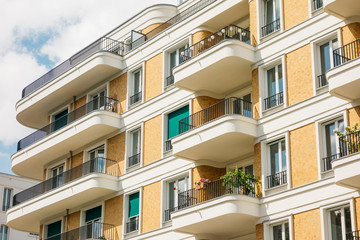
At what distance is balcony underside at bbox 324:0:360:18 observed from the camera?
24.0 meters

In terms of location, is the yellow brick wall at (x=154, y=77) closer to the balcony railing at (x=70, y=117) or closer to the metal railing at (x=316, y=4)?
the balcony railing at (x=70, y=117)

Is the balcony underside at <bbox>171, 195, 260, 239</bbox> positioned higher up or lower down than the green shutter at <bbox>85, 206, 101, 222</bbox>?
lower down

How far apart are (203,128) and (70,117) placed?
37.9ft

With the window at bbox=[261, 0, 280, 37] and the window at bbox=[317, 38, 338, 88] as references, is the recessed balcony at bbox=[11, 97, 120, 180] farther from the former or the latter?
the window at bbox=[317, 38, 338, 88]

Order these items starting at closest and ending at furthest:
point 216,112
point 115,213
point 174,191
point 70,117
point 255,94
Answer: point 255,94, point 216,112, point 174,191, point 115,213, point 70,117

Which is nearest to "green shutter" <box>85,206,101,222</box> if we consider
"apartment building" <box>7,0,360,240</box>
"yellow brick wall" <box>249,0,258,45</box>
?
"apartment building" <box>7,0,360,240</box>

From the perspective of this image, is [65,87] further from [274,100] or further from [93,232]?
[274,100]

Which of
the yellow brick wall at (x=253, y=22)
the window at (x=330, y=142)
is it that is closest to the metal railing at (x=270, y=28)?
the yellow brick wall at (x=253, y=22)

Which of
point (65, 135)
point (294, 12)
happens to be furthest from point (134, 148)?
point (294, 12)

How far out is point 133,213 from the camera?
32281 mm

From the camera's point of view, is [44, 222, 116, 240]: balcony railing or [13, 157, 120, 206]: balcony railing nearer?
[44, 222, 116, 240]: balcony railing

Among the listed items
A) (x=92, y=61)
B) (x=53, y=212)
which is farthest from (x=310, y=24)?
(x=53, y=212)

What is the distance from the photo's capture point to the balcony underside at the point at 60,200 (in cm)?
3331

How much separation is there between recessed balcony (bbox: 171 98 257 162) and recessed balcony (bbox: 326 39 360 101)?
444 centimetres
